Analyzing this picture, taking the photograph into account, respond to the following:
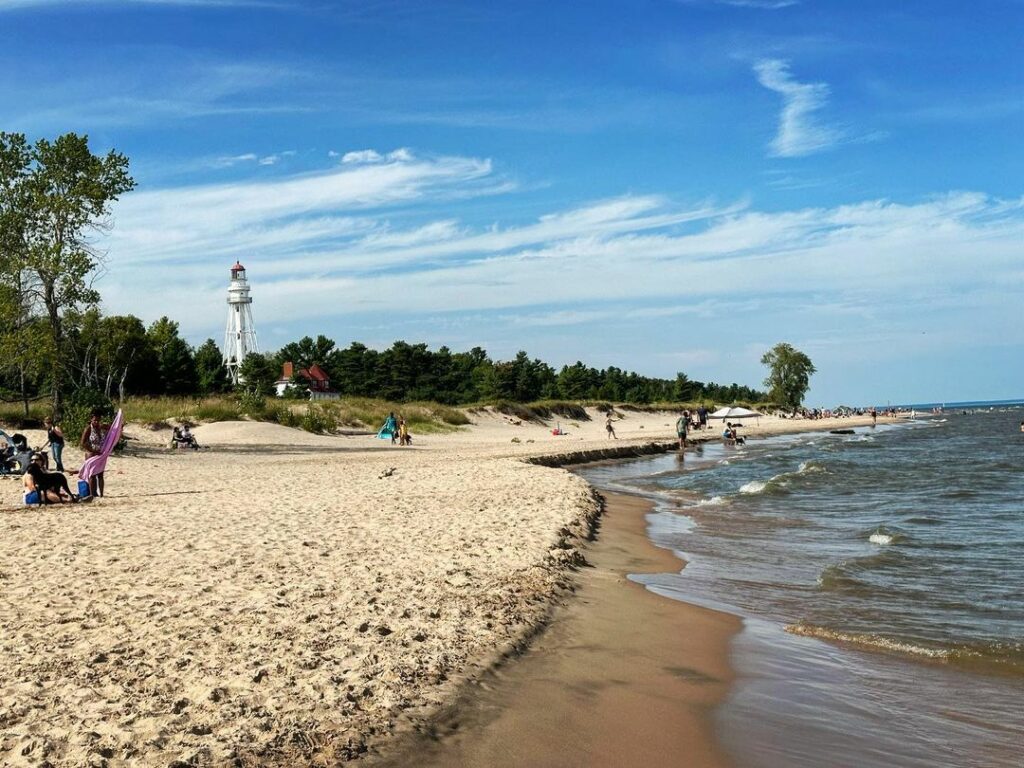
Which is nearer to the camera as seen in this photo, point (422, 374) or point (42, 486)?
point (42, 486)

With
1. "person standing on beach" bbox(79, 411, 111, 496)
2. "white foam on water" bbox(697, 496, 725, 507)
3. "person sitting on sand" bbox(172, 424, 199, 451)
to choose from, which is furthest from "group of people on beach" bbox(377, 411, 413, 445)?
"person standing on beach" bbox(79, 411, 111, 496)

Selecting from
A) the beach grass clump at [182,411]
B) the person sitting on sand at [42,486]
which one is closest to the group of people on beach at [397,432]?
the beach grass clump at [182,411]

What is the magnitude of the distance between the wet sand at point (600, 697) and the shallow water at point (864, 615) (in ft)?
1.01

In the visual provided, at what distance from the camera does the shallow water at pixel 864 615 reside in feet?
18.8

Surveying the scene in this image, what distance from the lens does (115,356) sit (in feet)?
151

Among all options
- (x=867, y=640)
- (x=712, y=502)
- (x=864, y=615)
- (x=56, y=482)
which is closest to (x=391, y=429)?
(x=712, y=502)

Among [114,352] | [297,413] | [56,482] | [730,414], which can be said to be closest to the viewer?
[56,482]

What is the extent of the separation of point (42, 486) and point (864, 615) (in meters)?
13.4

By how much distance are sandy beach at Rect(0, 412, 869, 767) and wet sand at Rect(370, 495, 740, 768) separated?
0.61 feet

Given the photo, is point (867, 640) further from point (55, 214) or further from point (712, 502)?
point (55, 214)

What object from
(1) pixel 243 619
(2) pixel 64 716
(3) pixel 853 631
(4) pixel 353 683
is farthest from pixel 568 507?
(2) pixel 64 716

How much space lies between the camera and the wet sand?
510cm

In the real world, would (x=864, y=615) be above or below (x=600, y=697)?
below

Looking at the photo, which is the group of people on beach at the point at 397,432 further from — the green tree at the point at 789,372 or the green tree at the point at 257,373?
the green tree at the point at 789,372
